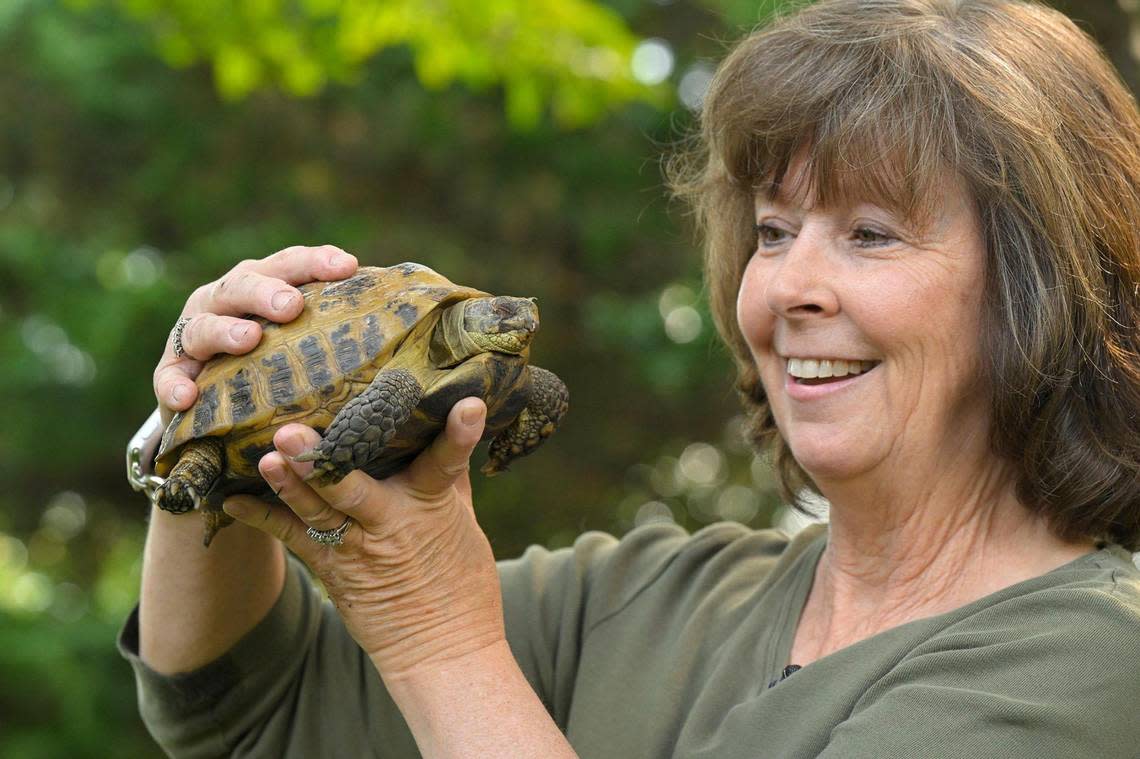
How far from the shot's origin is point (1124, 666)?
214 cm

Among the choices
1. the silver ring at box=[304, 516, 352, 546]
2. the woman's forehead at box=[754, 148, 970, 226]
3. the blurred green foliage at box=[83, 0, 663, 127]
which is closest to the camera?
the silver ring at box=[304, 516, 352, 546]

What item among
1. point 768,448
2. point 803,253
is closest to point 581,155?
point 768,448

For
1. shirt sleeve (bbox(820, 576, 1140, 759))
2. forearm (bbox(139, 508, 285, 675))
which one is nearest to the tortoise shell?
forearm (bbox(139, 508, 285, 675))

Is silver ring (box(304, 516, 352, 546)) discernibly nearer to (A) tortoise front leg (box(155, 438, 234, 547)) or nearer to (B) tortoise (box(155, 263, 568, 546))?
(B) tortoise (box(155, 263, 568, 546))

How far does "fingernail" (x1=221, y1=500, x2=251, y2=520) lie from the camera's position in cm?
238

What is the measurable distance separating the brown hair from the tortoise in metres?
0.72

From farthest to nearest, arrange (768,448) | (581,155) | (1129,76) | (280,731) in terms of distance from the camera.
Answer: (581,155) < (1129,76) < (768,448) < (280,731)

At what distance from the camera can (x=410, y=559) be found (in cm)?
237

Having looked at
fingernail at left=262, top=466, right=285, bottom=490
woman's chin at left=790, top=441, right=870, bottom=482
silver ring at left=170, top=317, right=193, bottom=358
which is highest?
silver ring at left=170, top=317, right=193, bottom=358

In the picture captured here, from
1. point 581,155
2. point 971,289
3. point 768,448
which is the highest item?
point 971,289

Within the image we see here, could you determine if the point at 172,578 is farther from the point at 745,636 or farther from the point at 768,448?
the point at 768,448

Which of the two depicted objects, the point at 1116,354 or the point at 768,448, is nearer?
the point at 1116,354

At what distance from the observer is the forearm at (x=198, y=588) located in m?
2.73

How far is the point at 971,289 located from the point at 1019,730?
2.86ft
